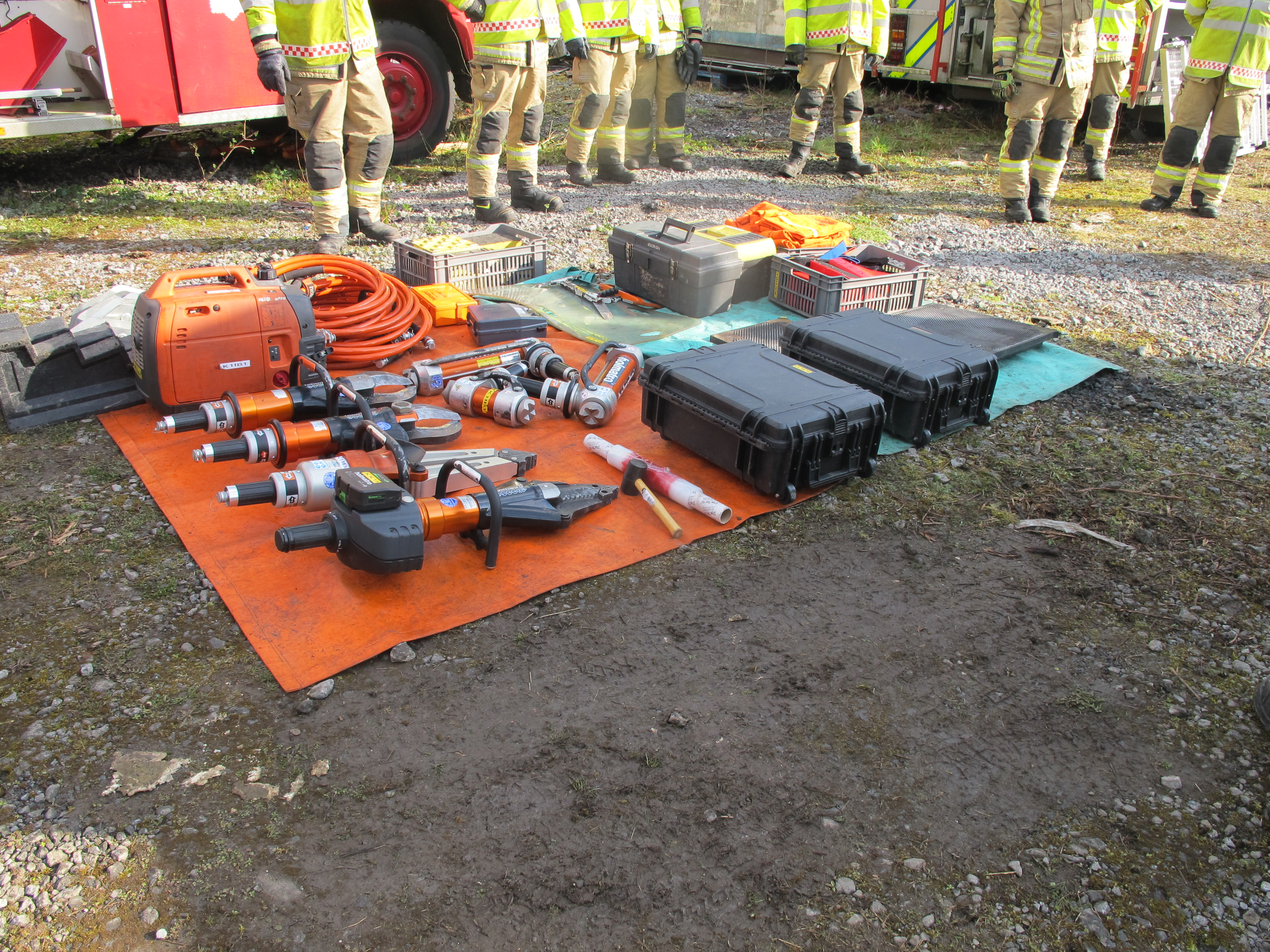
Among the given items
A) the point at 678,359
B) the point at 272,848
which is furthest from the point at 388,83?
the point at 272,848

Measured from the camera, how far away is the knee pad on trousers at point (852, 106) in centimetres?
854

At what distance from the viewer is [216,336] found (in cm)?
368

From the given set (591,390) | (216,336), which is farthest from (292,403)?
(591,390)

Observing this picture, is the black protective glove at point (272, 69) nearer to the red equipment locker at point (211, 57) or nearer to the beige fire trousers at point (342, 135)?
the beige fire trousers at point (342, 135)

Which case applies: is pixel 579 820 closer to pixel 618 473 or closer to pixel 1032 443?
pixel 618 473

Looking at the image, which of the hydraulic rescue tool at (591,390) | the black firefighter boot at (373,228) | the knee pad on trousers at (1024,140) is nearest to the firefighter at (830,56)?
the knee pad on trousers at (1024,140)

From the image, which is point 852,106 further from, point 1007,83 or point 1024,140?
point 1024,140

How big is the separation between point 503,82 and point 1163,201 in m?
6.11

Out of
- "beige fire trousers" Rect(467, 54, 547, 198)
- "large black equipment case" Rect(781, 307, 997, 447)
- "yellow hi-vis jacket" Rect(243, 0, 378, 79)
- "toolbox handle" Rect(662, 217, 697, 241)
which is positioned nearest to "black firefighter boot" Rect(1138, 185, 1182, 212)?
"large black equipment case" Rect(781, 307, 997, 447)

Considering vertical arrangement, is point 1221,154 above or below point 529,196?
above

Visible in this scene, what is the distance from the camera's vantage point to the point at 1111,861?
2115mm

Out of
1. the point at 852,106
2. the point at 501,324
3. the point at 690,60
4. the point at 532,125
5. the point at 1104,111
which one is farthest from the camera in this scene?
the point at 1104,111

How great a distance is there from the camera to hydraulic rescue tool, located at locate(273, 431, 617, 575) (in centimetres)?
273

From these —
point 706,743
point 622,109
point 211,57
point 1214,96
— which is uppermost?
point 211,57
